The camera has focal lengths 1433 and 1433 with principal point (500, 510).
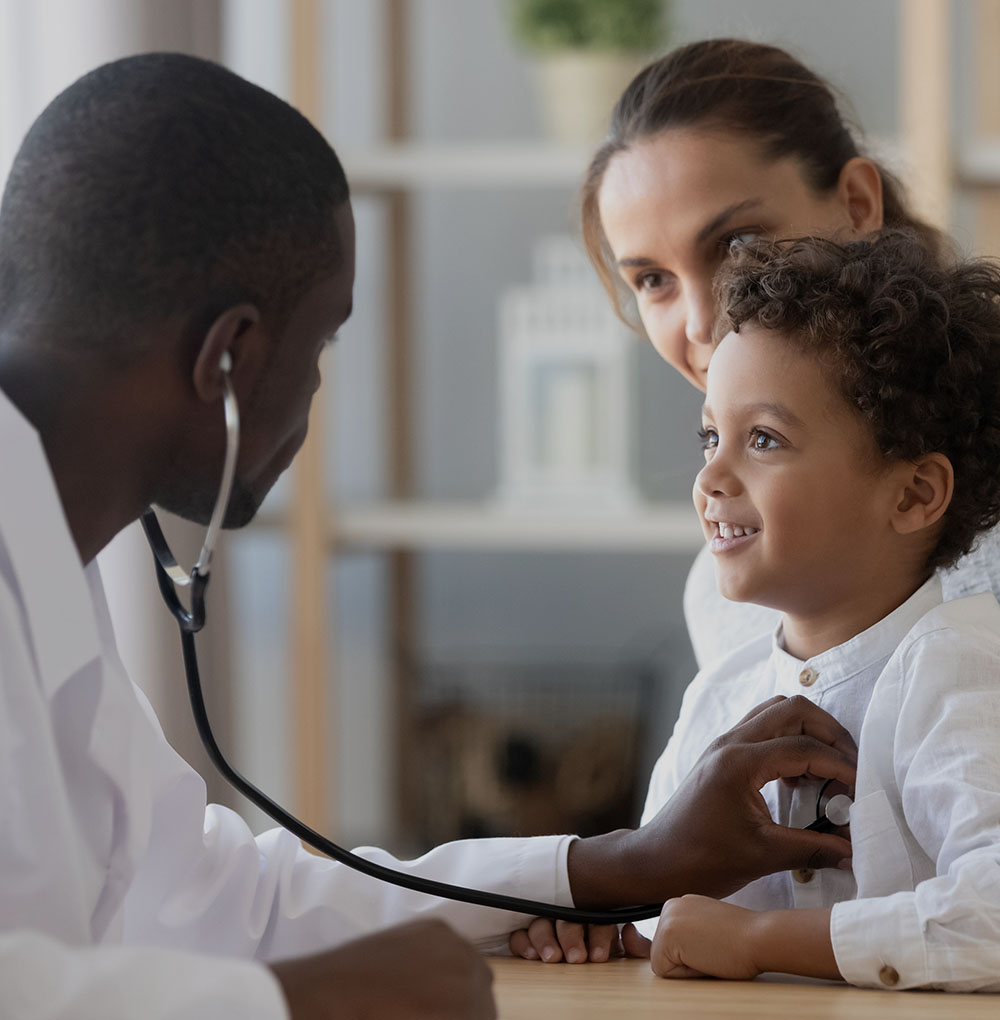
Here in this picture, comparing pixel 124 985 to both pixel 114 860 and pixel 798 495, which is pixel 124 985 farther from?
pixel 798 495

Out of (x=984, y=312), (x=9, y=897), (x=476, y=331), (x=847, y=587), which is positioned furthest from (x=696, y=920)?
(x=476, y=331)

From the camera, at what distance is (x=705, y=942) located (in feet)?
2.86

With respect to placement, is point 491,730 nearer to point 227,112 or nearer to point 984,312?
point 984,312

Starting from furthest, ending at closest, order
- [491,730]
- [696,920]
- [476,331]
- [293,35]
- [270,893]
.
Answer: [476,331] → [491,730] → [293,35] → [270,893] → [696,920]

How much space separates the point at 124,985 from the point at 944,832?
0.53 m

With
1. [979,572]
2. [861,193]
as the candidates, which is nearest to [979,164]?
[861,193]

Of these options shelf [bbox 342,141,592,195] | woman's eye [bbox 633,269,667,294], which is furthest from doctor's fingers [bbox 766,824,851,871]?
shelf [bbox 342,141,592,195]

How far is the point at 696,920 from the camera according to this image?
0.88 metres

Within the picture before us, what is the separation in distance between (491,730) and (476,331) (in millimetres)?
867

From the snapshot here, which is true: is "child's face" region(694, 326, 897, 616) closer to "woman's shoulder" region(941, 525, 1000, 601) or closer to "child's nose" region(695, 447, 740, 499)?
"child's nose" region(695, 447, 740, 499)

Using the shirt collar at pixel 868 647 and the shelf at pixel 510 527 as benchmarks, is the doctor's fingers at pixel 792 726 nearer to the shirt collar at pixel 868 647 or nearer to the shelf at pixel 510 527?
the shirt collar at pixel 868 647

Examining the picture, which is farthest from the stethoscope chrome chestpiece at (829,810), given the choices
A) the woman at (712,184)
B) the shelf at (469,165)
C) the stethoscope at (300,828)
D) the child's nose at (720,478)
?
Answer: the shelf at (469,165)

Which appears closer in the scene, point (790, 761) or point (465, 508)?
point (790, 761)

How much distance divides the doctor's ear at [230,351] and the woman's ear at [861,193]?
29.6 inches
